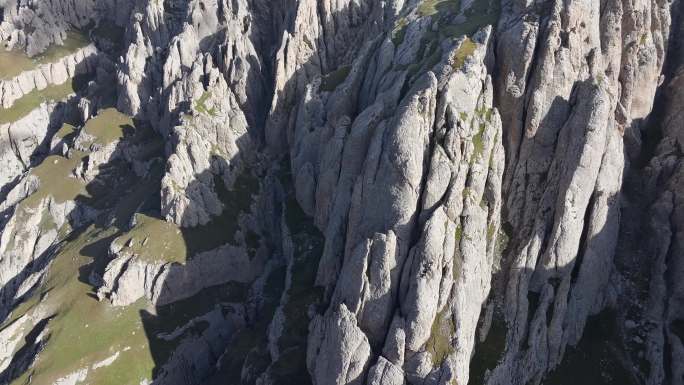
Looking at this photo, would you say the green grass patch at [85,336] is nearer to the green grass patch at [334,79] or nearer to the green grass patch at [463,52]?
the green grass patch at [334,79]

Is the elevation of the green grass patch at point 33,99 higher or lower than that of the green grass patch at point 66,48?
lower

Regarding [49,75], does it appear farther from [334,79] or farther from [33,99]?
[334,79]

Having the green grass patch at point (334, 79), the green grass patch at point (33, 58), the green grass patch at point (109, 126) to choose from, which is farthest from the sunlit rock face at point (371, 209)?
the green grass patch at point (33, 58)

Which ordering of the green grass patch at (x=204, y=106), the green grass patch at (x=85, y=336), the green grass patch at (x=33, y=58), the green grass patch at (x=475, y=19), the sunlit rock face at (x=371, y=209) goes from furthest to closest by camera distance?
the green grass patch at (x=33, y=58) < the green grass patch at (x=204, y=106) < the green grass patch at (x=85, y=336) < the green grass patch at (x=475, y=19) < the sunlit rock face at (x=371, y=209)

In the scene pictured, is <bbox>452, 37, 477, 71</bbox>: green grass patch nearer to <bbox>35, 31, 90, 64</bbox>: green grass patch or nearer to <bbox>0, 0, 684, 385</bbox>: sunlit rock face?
<bbox>0, 0, 684, 385</bbox>: sunlit rock face

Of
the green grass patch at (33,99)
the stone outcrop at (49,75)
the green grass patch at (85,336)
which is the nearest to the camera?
the green grass patch at (85,336)

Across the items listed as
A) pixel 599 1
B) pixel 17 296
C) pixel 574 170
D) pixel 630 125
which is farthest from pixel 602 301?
pixel 17 296
